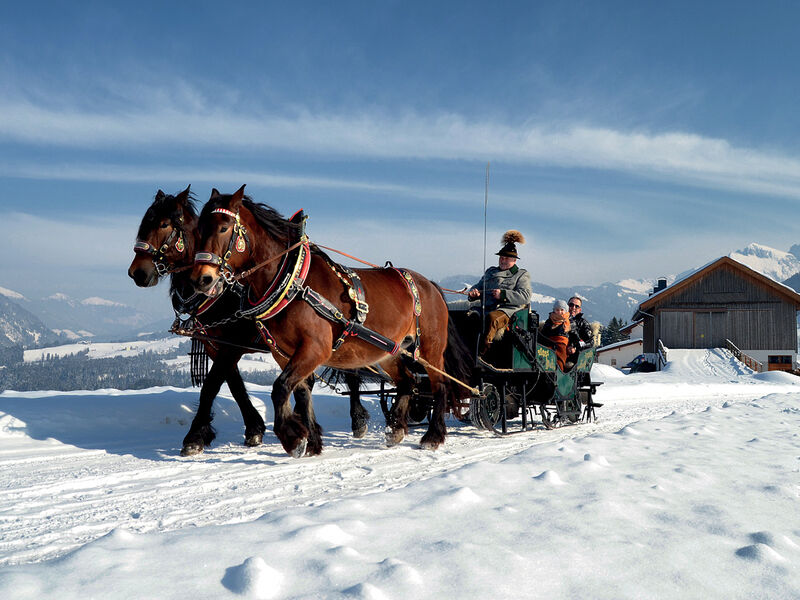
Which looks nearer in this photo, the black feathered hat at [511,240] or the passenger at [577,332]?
the black feathered hat at [511,240]

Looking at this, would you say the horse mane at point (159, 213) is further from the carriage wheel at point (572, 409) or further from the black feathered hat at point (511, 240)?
the carriage wheel at point (572, 409)

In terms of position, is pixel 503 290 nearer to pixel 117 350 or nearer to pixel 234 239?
pixel 234 239

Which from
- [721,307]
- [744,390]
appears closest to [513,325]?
[744,390]

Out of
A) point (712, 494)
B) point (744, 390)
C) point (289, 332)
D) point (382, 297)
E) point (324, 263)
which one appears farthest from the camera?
point (744, 390)

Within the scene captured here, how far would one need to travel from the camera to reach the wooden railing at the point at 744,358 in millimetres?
28859

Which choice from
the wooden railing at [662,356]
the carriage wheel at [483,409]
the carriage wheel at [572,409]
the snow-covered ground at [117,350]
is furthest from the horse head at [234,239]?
the snow-covered ground at [117,350]

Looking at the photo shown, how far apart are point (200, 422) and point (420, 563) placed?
13.3 ft

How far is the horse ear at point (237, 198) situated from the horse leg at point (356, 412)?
2749 millimetres

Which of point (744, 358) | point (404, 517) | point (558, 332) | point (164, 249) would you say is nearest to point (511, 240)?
point (558, 332)

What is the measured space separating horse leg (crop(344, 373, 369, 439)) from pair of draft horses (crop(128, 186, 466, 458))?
478 mm

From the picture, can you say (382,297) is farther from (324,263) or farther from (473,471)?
(473,471)

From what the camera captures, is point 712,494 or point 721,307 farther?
point 721,307

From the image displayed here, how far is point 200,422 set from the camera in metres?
5.85

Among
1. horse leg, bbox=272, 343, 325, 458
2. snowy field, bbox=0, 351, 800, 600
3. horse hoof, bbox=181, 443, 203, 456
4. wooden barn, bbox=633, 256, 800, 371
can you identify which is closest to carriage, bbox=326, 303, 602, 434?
snowy field, bbox=0, 351, 800, 600
